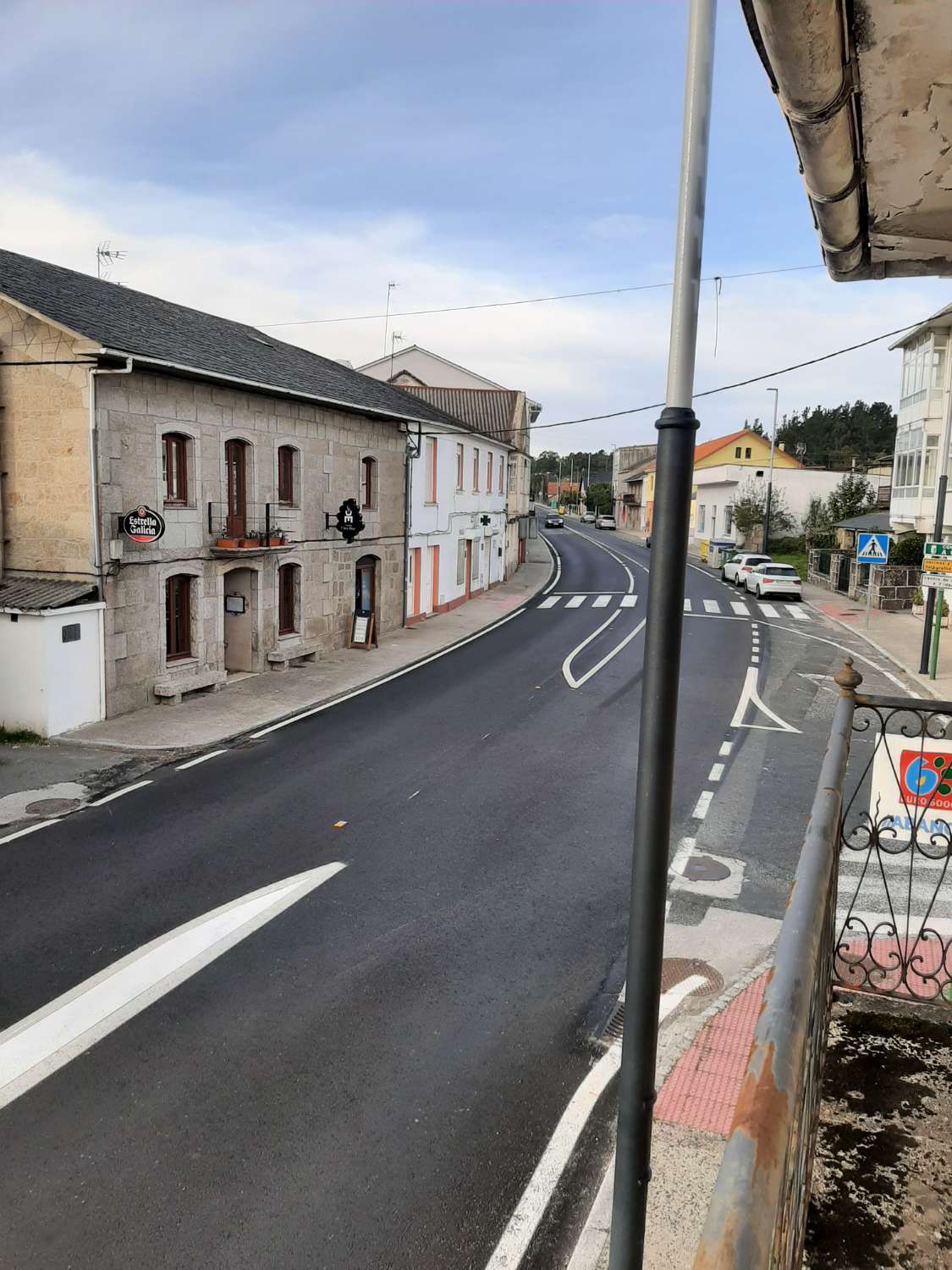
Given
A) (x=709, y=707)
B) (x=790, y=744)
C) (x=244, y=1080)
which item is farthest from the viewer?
(x=709, y=707)

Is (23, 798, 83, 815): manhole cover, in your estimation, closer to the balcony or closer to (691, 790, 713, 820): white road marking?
the balcony

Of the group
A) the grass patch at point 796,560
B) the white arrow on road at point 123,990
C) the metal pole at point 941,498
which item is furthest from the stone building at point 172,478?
the grass patch at point 796,560

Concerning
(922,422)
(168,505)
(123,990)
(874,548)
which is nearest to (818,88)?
(123,990)

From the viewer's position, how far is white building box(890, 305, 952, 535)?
3306 cm

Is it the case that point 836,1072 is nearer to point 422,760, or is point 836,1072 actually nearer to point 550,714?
point 422,760

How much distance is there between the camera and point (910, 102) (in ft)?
8.55

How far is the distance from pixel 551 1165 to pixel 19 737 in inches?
485

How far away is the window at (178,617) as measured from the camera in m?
18.3

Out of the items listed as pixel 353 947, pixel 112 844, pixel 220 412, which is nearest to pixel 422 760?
pixel 112 844

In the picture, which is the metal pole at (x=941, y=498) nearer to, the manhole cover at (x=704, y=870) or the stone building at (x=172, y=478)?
the manhole cover at (x=704, y=870)

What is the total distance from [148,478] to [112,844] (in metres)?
8.33

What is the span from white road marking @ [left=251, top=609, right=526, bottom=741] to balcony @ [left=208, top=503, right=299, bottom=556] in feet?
11.8

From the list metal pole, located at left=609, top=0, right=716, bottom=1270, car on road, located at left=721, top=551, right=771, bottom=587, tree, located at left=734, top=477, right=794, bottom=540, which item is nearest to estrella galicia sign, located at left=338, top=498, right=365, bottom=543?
metal pole, located at left=609, top=0, right=716, bottom=1270

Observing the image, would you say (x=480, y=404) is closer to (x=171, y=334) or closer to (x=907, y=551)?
(x=907, y=551)
